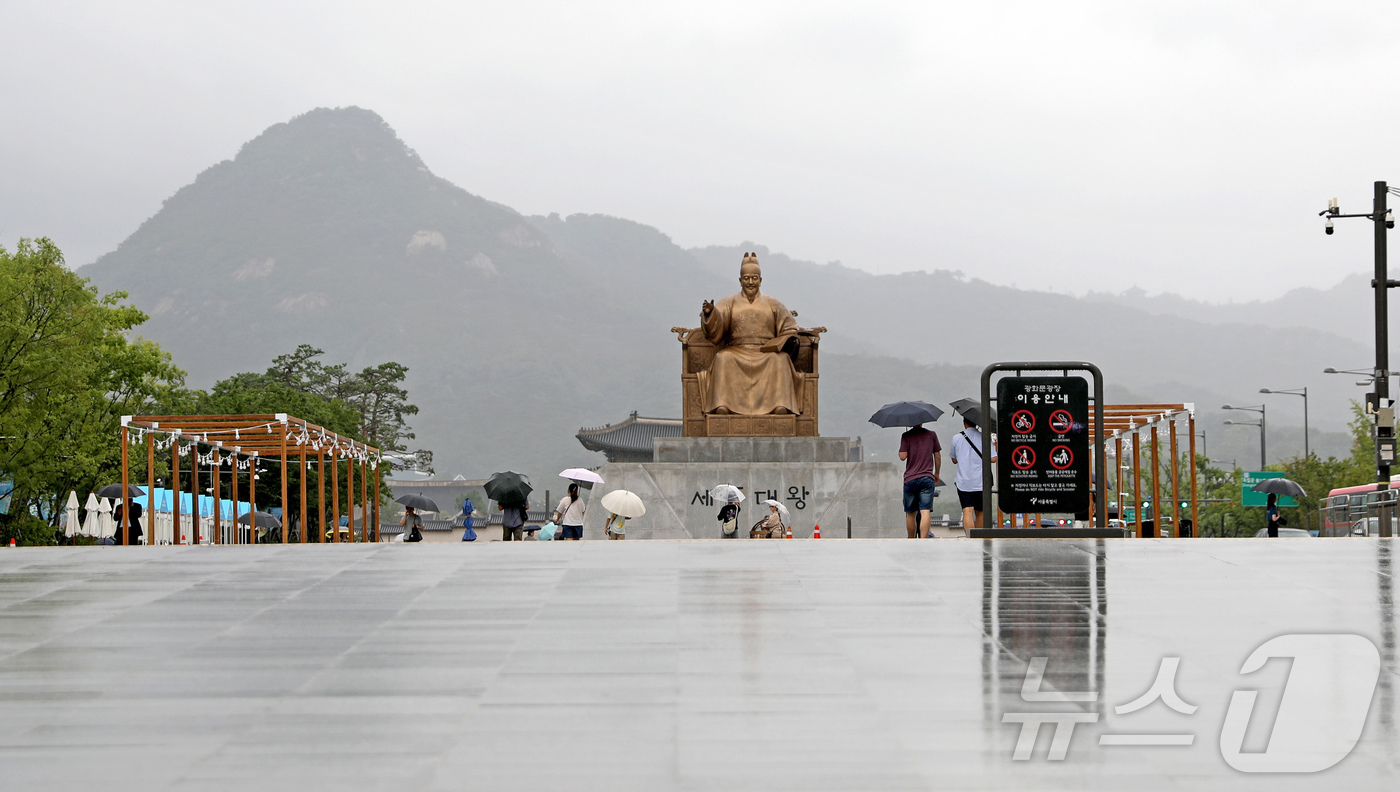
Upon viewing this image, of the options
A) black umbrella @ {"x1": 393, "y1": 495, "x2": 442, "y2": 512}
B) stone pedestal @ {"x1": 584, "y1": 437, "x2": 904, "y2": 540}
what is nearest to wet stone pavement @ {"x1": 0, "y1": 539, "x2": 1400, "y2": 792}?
stone pedestal @ {"x1": 584, "y1": 437, "x2": 904, "y2": 540}

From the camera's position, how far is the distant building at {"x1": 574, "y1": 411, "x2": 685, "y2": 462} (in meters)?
45.9

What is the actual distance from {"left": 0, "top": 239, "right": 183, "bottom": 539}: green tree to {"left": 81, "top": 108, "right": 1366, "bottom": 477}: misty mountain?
80926mm

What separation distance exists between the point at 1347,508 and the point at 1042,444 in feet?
61.4

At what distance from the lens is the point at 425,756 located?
3631 millimetres

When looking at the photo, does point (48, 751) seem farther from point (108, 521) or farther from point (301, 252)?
point (301, 252)

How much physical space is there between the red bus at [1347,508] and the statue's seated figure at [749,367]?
12582 millimetres

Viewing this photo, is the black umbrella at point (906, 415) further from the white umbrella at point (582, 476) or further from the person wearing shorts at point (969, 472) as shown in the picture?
the white umbrella at point (582, 476)

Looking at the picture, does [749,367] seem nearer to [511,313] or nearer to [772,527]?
[772,527]

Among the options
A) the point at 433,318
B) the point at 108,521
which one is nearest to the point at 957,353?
the point at 433,318

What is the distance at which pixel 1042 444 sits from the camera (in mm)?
9125

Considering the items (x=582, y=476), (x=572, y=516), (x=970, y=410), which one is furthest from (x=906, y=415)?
(x=582, y=476)

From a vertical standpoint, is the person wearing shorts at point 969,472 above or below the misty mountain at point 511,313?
below

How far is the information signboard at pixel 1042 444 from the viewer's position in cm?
905

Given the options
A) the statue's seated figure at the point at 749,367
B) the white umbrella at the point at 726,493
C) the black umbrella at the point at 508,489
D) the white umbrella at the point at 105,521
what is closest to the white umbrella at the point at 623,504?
the white umbrella at the point at 726,493
